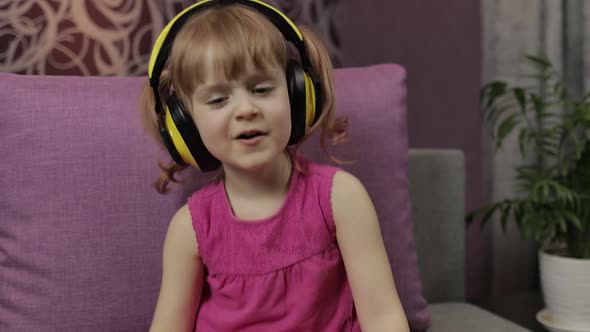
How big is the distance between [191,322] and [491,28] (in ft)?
4.24

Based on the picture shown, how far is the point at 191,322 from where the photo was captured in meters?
1.12

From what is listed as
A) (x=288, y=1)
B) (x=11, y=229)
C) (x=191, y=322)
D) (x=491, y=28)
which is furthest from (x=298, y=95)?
(x=491, y=28)

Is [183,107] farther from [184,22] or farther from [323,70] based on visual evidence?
[323,70]

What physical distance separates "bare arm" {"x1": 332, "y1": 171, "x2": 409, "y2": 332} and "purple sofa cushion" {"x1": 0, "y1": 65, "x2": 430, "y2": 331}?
0.33 meters

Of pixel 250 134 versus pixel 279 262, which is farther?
pixel 279 262

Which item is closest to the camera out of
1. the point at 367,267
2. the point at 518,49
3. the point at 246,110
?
the point at 246,110

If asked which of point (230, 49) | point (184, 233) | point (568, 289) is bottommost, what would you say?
point (568, 289)

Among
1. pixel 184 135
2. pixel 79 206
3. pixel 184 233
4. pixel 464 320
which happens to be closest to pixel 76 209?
pixel 79 206

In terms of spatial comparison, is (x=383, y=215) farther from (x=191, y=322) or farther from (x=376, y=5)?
(x=376, y=5)

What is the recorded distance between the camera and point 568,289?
1.53 metres

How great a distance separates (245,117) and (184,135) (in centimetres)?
10

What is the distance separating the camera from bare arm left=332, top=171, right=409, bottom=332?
1038 millimetres

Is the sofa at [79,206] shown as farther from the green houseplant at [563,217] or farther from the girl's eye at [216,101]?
the green houseplant at [563,217]

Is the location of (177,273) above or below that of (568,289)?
above
